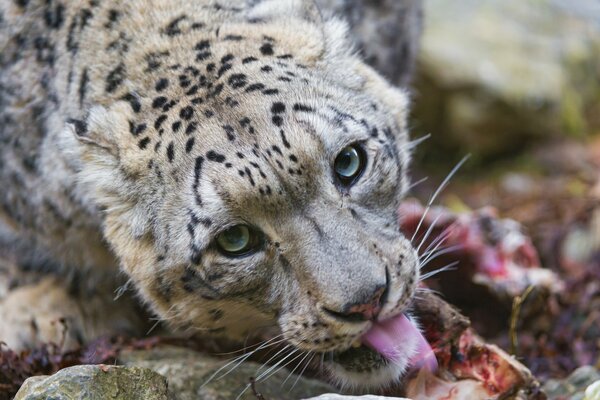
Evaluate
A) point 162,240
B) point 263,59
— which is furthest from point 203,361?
point 263,59

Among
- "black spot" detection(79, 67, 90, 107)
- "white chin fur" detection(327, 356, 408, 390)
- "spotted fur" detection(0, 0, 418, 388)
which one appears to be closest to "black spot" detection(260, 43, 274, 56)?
"spotted fur" detection(0, 0, 418, 388)

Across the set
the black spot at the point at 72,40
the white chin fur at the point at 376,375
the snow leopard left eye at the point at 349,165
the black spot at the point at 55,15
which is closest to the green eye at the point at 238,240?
the snow leopard left eye at the point at 349,165

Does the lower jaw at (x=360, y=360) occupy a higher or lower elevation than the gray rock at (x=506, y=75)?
higher

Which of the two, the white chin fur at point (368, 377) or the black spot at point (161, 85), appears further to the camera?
the black spot at point (161, 85)

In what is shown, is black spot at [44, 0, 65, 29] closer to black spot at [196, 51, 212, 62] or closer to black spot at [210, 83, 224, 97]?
black spot at [196, 51, 212, 62]

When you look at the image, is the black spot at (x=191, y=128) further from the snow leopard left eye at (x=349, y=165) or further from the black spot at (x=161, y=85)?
the snow leopard left eye at (x=349, y=165)

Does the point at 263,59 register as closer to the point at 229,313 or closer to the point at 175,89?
the point at 175,89

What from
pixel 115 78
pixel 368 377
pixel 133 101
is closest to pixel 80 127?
pixel 133 101
